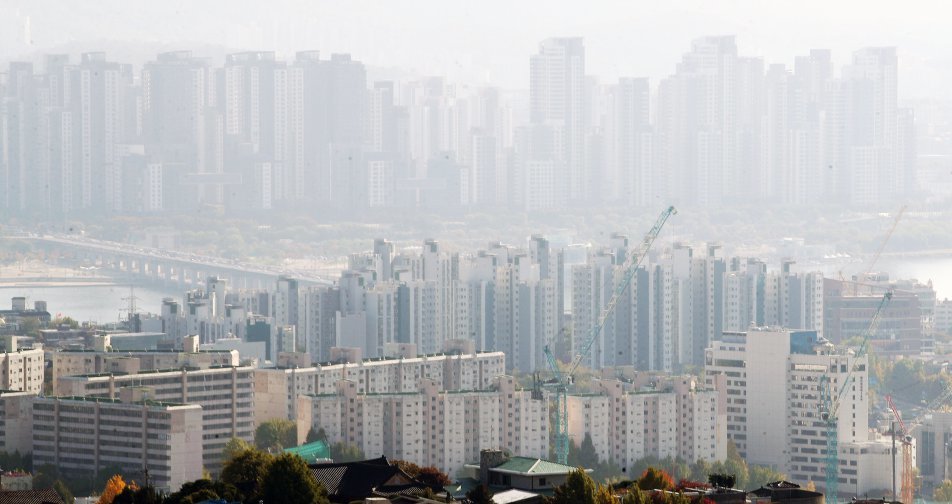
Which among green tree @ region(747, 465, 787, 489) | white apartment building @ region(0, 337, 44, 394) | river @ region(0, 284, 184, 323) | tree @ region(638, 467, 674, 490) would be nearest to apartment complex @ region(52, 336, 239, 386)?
white apartment building @ region(0, 337, 44, 394)

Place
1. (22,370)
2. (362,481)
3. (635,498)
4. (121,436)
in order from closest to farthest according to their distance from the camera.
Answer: (635,498) < (362,481) < (121,436) < (22,370)

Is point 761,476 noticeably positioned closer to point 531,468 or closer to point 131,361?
point 131,361

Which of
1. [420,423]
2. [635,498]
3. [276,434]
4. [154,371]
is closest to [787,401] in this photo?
[420,423]

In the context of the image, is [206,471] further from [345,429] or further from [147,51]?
[147,51]

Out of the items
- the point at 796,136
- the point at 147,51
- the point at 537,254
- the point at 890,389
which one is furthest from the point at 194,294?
the point at 796,136

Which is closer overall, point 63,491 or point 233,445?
point 63,491

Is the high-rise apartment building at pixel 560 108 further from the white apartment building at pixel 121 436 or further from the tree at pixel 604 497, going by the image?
the tree at pixel 604 497
